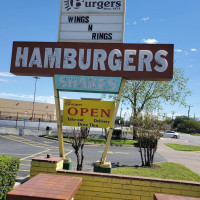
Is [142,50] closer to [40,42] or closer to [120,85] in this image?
[120,85]

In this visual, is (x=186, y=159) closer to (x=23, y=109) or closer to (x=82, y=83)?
(x=82, y=83)

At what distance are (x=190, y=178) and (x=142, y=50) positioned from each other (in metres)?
6.40

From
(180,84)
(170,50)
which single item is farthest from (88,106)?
(180,84)

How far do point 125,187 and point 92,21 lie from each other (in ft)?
20.2

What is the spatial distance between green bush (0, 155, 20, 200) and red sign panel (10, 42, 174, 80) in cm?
358

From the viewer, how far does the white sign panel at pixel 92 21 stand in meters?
7.75

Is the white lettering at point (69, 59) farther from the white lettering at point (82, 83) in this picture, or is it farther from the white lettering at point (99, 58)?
the white lettering at point (99, 58)

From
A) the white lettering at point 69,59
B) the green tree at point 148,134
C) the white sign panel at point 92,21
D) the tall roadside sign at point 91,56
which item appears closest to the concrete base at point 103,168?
the tall roadside sign at point 91,56

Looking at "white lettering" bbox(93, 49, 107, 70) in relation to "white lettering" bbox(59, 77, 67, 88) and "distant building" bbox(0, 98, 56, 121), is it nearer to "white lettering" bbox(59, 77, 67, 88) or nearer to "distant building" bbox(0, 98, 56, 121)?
"white lettering" bbox(59, 77, 67, 88)

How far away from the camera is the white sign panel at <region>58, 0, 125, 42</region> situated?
25.4 ft

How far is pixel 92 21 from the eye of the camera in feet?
26.1

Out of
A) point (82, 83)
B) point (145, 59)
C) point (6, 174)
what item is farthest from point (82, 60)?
point (6, 174)

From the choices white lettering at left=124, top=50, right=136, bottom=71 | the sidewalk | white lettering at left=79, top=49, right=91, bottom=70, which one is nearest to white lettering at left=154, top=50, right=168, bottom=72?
white lettering at left=124, top=50, right=136, bottom=71

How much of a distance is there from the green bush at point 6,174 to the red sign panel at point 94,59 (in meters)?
3.58
